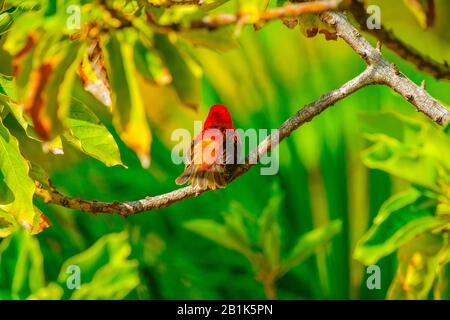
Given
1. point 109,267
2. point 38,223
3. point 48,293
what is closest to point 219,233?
point 109,267

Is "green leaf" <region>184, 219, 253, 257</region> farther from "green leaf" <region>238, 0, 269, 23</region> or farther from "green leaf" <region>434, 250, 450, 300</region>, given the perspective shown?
"green leaf" <region>238, 0, 269, 23</region>

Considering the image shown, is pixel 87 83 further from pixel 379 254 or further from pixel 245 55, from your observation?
pixel 245 55

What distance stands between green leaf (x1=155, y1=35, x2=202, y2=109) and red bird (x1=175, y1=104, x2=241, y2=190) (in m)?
0.28

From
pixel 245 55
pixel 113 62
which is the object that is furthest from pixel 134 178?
pixel 113 62

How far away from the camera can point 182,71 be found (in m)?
0.56

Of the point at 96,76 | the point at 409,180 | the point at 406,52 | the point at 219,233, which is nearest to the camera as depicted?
the point at 406,52

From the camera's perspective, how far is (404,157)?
0.92 metres

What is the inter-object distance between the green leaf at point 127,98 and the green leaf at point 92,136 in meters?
0.27

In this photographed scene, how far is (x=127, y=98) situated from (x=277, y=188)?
3.87 ft

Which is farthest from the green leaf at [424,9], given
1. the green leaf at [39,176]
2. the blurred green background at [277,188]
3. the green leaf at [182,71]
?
the blurred green background at [277,188]

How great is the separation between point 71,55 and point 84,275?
815 mm

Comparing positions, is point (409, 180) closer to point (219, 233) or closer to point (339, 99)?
point (339, 99)

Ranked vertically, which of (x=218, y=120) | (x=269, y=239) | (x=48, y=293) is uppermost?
(x=218, y=120)

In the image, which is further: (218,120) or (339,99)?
(218,120)
